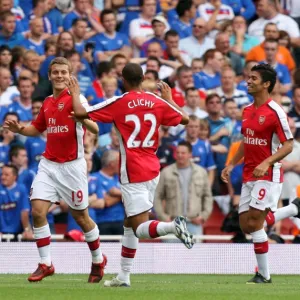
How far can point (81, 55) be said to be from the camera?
21156 millimetres

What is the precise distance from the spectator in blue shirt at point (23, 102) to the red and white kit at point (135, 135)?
6.77 metres

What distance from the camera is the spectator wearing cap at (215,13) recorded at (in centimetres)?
2306

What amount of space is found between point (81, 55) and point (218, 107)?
274 cm

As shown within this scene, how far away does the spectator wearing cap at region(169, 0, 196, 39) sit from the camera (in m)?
23.0

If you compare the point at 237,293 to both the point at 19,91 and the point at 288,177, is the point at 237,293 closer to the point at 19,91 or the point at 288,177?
the point at 288,177

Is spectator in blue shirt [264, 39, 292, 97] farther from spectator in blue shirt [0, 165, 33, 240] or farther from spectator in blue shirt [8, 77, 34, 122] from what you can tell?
spectator in blue shirt [0, 165, 33, 240]

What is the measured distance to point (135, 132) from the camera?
12.5 metres

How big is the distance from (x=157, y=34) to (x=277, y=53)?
231 centimetres

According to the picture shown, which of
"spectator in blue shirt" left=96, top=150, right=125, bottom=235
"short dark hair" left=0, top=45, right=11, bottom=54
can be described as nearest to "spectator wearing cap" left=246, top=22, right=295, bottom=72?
"short dark hair" left=0, top=45, right=11, bottom=54

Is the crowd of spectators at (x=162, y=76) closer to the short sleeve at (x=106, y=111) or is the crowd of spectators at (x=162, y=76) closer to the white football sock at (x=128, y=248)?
the white football sock at (x=128, y=248)

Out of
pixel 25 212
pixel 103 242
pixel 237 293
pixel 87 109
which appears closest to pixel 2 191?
pixel 25 212

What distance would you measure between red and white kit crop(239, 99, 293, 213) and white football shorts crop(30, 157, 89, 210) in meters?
1.85

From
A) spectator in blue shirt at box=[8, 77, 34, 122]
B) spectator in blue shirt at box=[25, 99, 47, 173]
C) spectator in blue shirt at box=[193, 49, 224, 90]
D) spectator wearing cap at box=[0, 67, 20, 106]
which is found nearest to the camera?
spectator in blue shirt at box=[25, 99, 47, 173]

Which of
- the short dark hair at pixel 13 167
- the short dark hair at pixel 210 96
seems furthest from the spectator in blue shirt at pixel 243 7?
the short dark hair at pixel 13 167
